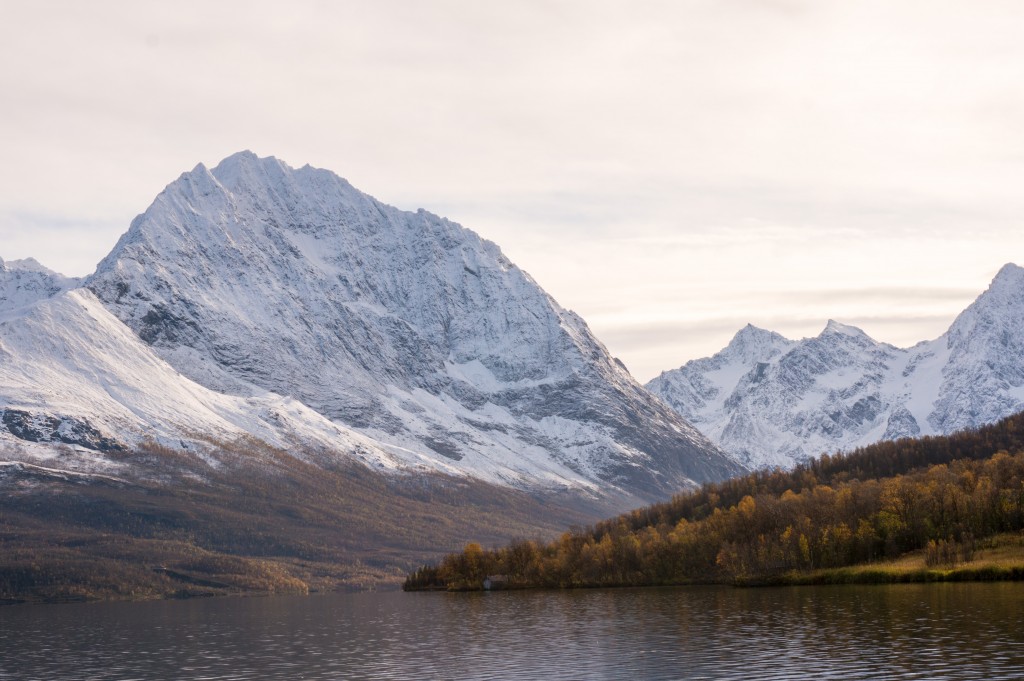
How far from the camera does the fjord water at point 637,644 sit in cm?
10606

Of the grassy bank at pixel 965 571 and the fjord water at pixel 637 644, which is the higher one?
the grassy bank at pixel 965 571

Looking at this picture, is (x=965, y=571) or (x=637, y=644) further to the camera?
(x=965, y=571)

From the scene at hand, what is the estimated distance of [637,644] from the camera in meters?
132

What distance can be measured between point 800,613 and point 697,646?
102 ft

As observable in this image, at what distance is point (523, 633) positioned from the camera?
510 feet

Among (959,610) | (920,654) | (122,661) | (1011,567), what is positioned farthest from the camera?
(1011,567)

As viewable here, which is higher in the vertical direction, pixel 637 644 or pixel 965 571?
pixel 965 571

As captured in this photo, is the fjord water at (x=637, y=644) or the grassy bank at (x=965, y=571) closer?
the fjord water at (x=637, y=644)

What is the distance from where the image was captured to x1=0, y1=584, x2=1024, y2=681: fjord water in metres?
106

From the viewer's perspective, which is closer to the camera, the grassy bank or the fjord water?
the fjord water

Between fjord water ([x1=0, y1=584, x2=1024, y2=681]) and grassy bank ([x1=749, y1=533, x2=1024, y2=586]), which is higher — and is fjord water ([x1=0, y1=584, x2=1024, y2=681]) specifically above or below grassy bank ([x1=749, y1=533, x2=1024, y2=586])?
below

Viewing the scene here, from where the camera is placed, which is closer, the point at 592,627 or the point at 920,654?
the point at 920,654

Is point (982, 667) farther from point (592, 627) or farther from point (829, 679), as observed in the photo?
point (592, 627)

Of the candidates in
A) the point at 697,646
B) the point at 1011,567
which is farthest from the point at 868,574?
the point at 697,646
